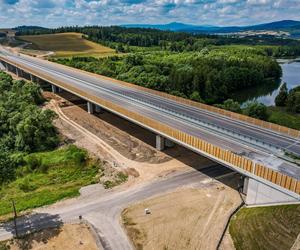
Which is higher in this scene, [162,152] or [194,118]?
[194,118]

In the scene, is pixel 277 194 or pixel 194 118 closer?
pixel 277 194

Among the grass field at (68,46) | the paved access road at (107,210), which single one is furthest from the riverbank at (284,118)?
the grass field at (68,46)

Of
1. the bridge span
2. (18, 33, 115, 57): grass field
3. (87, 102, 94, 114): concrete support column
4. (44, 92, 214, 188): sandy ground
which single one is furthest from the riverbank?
(18, 33, 115, 57): grass field

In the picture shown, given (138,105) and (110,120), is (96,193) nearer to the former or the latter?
(138,105)

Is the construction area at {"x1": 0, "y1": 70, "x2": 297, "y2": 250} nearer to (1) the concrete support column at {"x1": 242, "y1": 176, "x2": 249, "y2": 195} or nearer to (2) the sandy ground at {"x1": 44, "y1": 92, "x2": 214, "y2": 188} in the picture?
(2) the sandy ground at {"x1": 44, "y1": 92, "x2": 214, "y2": 188}

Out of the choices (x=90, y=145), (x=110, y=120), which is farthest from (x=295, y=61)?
(x=90, y=145)

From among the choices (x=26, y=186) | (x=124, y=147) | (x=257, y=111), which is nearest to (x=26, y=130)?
(x=26, y=186)
